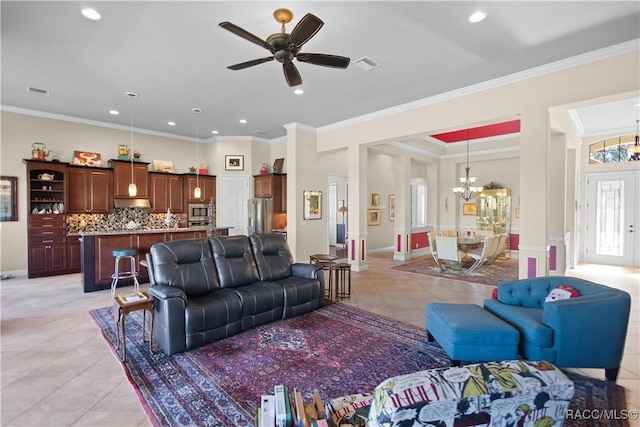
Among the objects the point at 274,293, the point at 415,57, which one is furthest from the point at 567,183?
the point at 274,293

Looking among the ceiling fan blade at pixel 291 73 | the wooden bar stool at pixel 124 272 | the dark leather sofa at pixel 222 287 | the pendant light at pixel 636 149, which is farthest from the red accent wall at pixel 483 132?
the wooden bar stool at pixel 124 272

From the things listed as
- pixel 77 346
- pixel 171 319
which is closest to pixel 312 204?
pixel 171 319

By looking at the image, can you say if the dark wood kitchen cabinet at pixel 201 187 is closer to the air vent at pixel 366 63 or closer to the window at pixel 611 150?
the air vent at pixel 366 63

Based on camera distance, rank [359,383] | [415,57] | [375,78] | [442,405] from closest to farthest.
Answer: [442,405], [359,383], [415,57], [375,78]

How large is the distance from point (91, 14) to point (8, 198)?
16.6ft

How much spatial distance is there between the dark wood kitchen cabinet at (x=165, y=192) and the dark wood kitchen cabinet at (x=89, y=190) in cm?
88

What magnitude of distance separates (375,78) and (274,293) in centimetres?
337

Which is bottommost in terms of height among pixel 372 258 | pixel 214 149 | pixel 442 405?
pixel 372 258

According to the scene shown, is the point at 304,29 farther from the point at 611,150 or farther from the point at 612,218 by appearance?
the point at 612,218

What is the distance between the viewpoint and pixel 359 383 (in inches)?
94.5

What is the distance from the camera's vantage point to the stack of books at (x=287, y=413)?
119cm

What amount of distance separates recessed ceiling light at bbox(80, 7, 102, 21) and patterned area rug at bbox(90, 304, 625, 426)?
3288mm

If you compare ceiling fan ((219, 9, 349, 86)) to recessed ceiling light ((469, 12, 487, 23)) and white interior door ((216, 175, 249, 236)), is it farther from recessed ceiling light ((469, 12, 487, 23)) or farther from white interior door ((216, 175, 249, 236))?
white interior door ((216, 175, 249, 236))

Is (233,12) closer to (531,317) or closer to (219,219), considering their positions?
(531,317)
